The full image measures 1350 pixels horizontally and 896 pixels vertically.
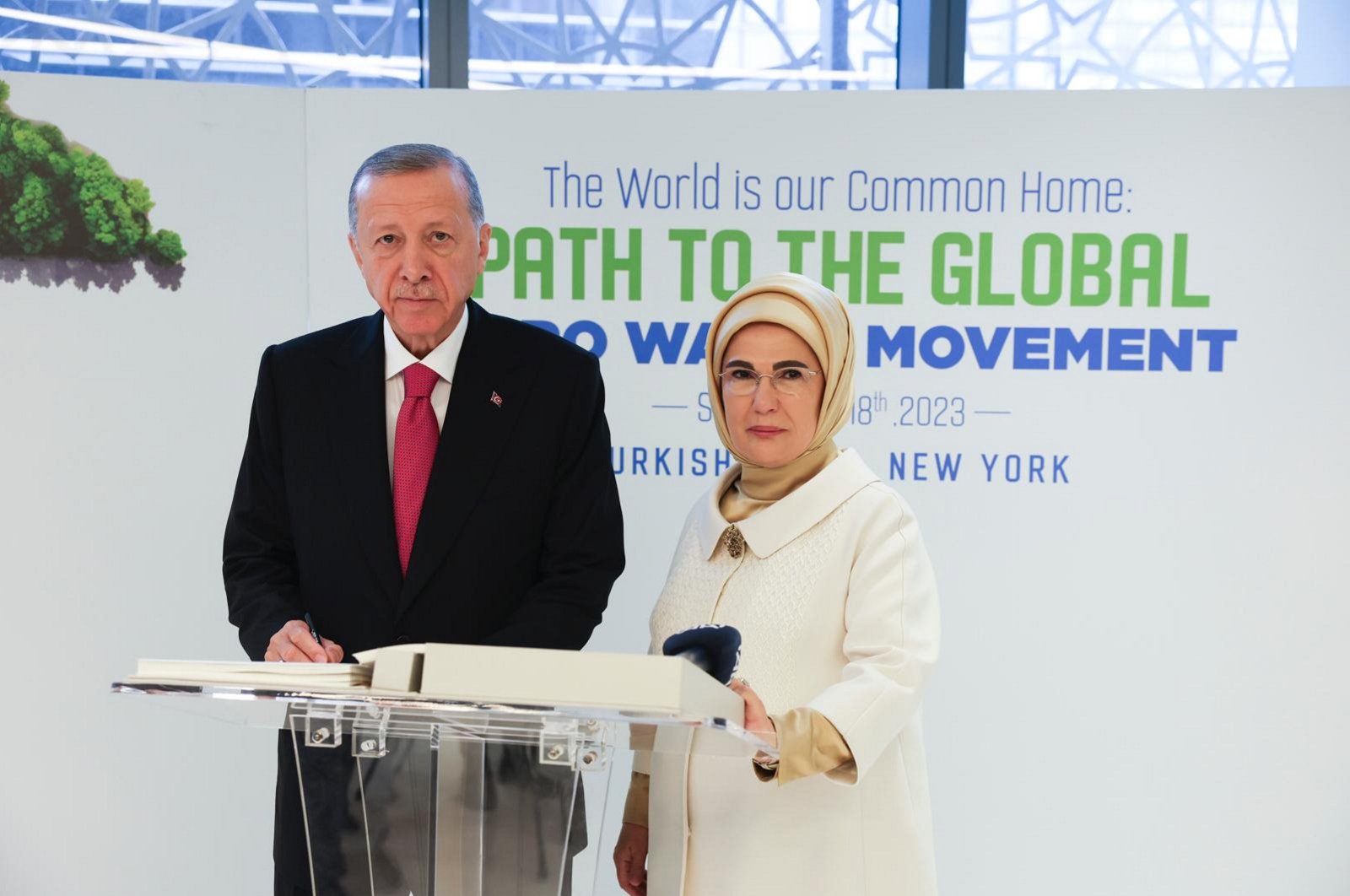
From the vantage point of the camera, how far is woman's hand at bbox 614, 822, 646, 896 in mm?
2326

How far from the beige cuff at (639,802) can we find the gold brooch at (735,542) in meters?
0.44

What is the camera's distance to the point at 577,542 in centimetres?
235

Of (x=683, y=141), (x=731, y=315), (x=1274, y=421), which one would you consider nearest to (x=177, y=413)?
(x=683, y=141)

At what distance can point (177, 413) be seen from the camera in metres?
3.75

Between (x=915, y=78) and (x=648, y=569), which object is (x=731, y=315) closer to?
(x=648, y=569)

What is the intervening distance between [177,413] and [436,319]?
5.63 feet

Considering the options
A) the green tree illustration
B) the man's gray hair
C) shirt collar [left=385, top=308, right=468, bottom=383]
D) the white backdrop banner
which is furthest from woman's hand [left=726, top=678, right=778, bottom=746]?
the green tree illustration

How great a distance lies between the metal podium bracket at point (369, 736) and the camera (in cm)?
155

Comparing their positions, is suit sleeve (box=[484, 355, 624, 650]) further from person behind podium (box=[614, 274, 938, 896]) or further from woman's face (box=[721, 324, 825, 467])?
woman's face (box=[721, 324, 825, 467])

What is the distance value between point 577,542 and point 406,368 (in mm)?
437

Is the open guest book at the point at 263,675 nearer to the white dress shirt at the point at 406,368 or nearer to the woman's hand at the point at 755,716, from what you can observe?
the woman's hand at the point at 755,716

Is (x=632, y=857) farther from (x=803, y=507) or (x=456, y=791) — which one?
(x=456, y=791)

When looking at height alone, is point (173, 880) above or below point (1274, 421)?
below

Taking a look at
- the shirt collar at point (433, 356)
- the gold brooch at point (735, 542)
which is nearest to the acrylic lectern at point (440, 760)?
the gold brooch at point (735, 542)
